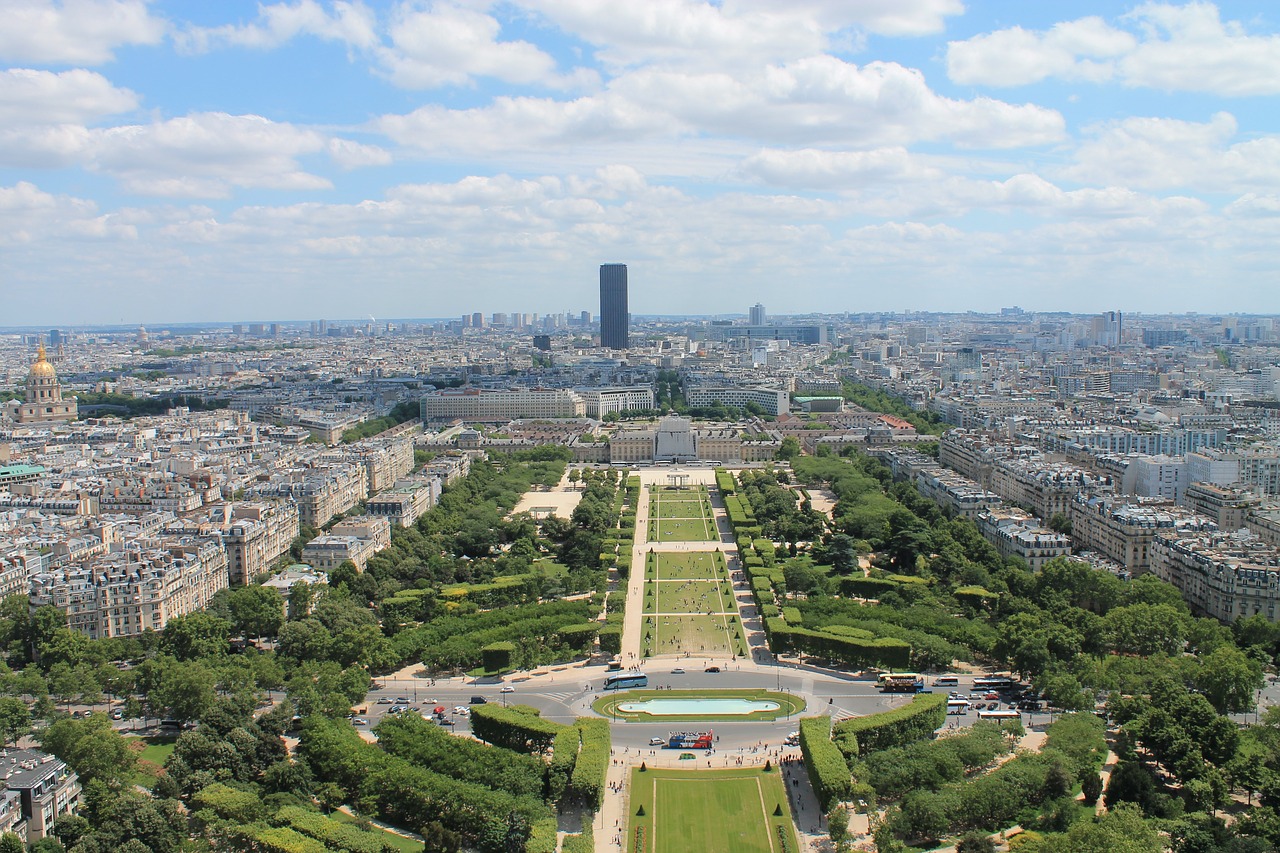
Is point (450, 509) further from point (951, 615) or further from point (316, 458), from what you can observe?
point (951, 615)

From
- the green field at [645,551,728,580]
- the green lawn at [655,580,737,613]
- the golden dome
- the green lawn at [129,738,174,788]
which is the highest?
the golden dome

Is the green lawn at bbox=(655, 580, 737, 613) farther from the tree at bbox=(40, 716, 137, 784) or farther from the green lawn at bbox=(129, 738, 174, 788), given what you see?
the tree at bbox=(40, 716, 137, 784)

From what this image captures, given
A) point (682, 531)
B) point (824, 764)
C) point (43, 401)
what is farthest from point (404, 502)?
point (43, 401)

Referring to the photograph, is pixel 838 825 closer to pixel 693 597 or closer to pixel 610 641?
pixel 610 641

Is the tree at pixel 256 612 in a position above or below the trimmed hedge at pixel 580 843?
above

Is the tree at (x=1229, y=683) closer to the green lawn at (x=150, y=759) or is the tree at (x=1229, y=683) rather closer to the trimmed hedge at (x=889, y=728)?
the trimmed hedge at (x=889, y=728)

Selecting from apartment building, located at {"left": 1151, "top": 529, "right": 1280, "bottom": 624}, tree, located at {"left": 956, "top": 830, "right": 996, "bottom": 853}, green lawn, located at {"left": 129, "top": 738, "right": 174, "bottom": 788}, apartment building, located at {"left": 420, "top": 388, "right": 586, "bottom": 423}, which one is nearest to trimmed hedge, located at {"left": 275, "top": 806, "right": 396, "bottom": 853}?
green lawn, located at {"left": 129, "top": 738, "right": 174, "bottom": 788}

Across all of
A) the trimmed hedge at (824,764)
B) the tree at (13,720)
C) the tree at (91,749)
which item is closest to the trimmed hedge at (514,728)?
the trimmed hedge at (824,764)
